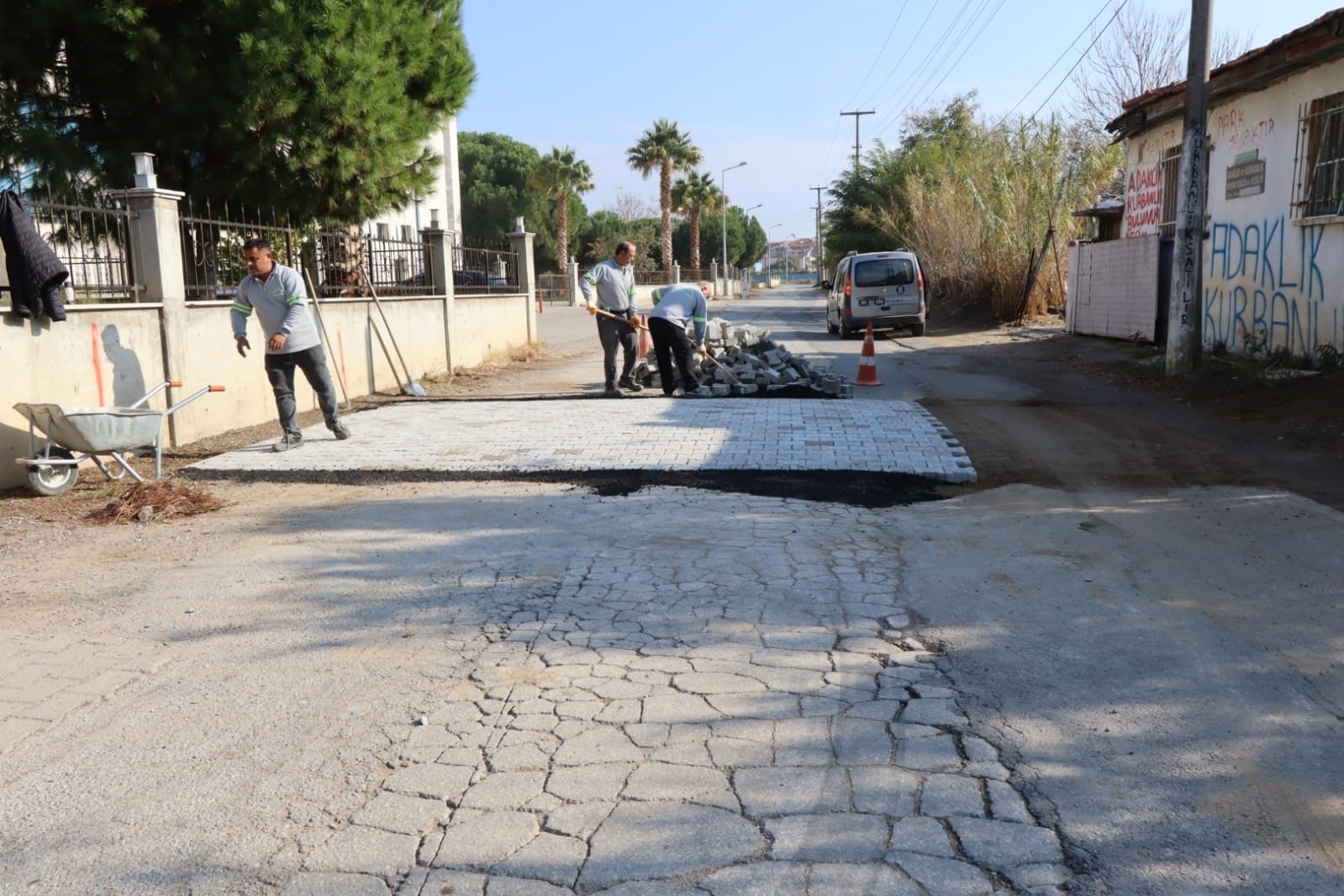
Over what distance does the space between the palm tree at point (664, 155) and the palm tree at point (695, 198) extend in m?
6.25

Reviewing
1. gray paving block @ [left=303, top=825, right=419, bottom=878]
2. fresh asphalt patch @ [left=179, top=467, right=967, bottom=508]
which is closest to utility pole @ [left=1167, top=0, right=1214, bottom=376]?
fresh asphalt patch @ [left=179, top=467, right=967, bottom=508]

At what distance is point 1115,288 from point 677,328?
9.42m

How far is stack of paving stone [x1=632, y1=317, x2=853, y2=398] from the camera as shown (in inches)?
451

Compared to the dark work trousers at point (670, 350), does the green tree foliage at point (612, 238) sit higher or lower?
higher

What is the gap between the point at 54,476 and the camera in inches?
274

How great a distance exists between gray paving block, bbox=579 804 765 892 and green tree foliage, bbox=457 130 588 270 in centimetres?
5757

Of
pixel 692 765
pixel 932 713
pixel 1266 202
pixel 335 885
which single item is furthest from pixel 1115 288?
pixel 335 885

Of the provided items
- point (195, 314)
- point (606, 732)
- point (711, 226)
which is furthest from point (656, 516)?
point (711, 226)

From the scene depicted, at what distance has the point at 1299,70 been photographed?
36.9 ft

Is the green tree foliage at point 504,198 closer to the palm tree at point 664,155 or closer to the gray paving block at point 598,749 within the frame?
the palm tree at point 664,155

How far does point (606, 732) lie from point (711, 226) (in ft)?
275

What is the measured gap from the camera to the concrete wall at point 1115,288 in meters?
15.6

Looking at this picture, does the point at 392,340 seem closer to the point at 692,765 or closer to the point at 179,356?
the point at 179,356

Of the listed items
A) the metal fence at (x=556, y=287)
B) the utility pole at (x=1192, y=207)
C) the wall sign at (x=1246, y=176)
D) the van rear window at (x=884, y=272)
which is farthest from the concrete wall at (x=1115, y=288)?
the metal fence at (x=556, y=287)
